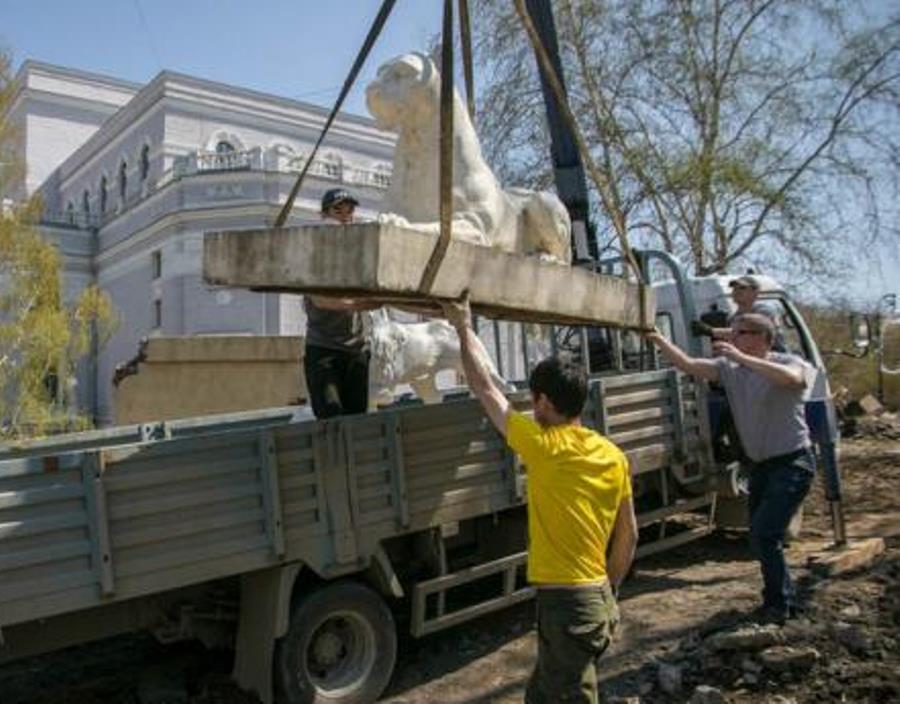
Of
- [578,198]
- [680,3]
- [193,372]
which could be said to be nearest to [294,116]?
[680,3]

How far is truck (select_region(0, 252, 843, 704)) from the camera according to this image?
3.29 meters

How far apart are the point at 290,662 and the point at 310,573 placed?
393mm

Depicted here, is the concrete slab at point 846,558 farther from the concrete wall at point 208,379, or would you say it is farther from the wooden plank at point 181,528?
the concrete wall at point 208,379

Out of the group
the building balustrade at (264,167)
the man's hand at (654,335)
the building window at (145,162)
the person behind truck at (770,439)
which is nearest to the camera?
the person behind truck at (770,439)

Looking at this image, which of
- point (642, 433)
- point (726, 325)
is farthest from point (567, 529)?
point (726, 325)

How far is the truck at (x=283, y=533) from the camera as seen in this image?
3.29 metres

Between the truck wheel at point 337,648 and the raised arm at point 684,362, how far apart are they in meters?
1.93

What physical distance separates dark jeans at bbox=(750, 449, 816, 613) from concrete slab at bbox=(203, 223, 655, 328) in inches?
68.7

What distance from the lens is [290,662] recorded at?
156 inches

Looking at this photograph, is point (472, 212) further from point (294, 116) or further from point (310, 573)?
point (294, 116)

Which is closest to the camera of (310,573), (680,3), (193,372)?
(310,573)

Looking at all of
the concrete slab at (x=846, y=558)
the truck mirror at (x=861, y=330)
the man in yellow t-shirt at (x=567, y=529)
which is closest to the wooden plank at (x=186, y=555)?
the man in yellow t-shirt at (x=567, y=529)

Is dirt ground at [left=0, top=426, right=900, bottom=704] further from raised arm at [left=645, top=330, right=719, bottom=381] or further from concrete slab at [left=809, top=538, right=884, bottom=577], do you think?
raised arm at [left=645, top=330, right=719, bottom=381]

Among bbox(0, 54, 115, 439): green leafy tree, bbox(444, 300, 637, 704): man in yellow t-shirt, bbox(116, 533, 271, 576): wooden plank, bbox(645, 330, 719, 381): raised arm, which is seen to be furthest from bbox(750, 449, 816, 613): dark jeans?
bbox(0, 54, 115, 439): green leafy tree
